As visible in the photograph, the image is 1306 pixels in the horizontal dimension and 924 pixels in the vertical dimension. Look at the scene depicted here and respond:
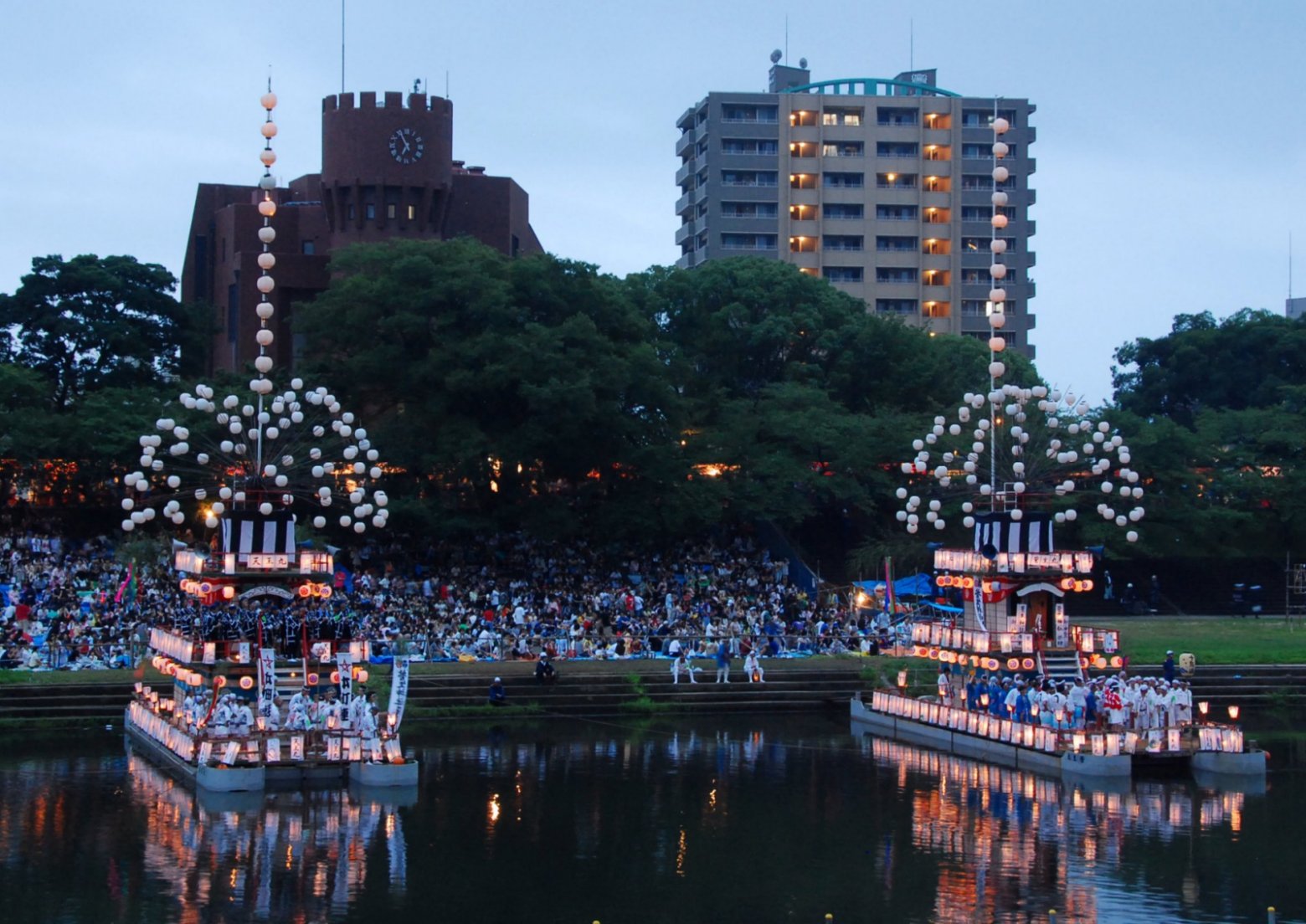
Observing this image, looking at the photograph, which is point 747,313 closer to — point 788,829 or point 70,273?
point 70,273

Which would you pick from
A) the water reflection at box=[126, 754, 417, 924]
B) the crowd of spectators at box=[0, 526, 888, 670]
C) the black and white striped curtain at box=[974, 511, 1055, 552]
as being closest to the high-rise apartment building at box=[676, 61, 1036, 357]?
the crowd of spectators at box=[0, 526, 888, 670]

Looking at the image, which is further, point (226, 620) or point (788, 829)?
point (226, 620)

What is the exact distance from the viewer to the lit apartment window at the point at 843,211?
11944 centimetres

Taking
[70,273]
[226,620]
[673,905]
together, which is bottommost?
[673,905]

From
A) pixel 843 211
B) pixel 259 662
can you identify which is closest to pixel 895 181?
pixel 843 211

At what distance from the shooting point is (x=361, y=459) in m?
58.4

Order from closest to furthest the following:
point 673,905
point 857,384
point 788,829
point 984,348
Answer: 1. point 673,905
2. point 788,829
3. point 857,384
4. point 984,348

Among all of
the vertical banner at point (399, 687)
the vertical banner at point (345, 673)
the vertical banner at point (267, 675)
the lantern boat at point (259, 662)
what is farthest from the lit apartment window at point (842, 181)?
the vertical banner at point (267, 675)

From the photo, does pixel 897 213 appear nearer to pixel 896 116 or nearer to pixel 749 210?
pixel 896 116

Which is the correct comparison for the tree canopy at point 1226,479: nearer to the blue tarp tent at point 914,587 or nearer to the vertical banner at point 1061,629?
the blue tarp tent at point 914,587

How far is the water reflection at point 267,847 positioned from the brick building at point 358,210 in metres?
39.6

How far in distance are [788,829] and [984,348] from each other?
202 ft

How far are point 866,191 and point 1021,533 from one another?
3101 inches

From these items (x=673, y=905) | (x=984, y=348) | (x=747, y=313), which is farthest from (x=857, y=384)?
(x=673, y=905)
